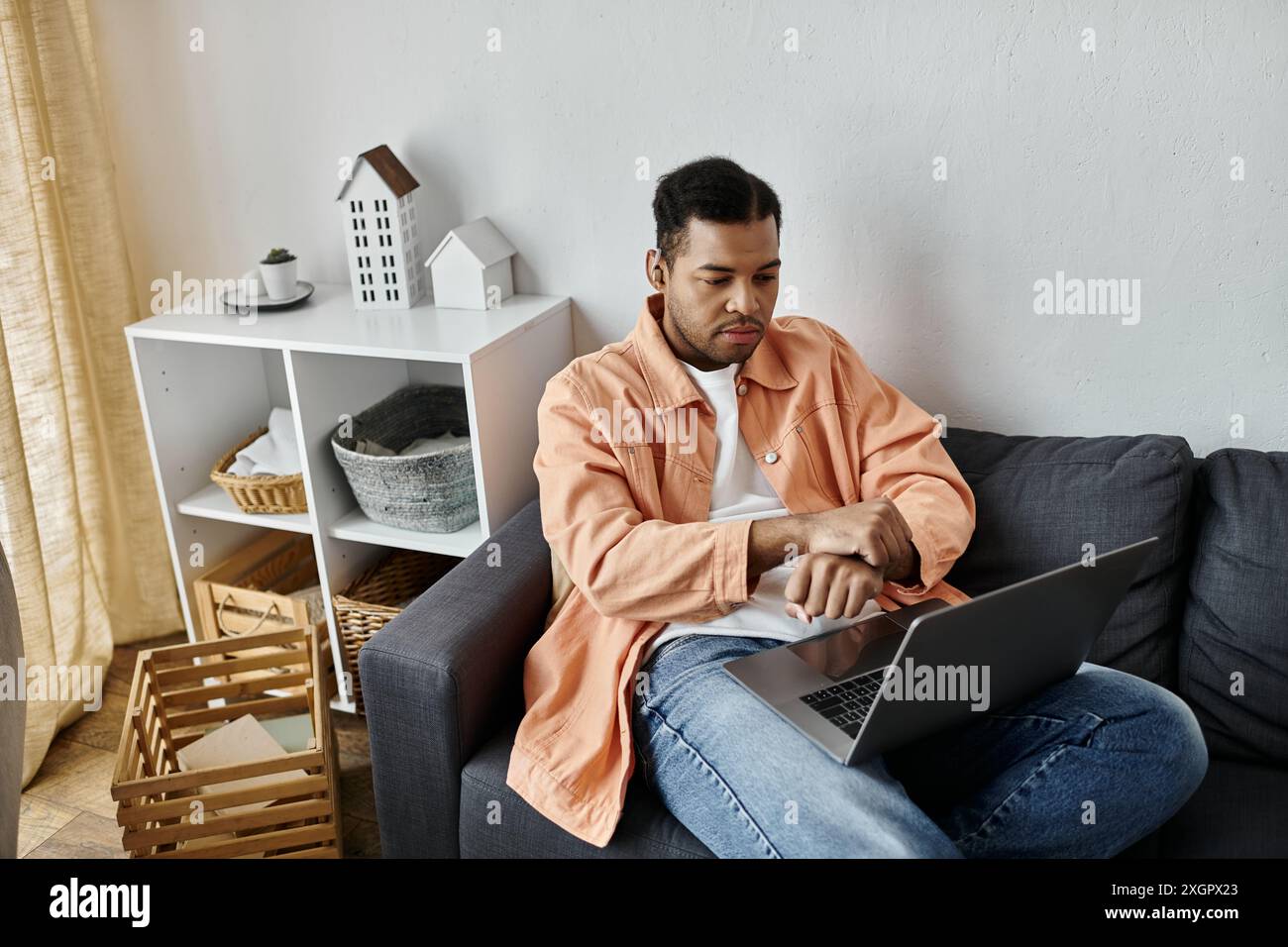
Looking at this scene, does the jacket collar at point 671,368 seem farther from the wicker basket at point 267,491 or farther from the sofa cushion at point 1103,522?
the wicker basket at point 267,491

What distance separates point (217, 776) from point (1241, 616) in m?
1.54

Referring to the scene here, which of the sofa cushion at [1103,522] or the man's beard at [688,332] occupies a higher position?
the man's beard at [688,332]

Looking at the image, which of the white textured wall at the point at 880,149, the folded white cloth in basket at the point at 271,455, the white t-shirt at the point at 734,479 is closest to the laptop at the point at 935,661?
the white t-shirt at the point at 734,479

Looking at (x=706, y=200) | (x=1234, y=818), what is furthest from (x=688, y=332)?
(x=1234, y=818)

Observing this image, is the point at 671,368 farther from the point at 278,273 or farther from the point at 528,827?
the point at 278,273

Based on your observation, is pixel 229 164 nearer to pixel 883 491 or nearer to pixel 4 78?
pixel 4 78

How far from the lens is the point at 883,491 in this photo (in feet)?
5.53

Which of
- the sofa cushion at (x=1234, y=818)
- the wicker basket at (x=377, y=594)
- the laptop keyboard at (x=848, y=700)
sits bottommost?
the sofa cushion at (x=1234, y=818)

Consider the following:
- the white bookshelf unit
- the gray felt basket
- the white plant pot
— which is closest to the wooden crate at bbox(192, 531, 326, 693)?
the white bookshelf unit

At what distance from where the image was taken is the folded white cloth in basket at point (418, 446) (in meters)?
2.11

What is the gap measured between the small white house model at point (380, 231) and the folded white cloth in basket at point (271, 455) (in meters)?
0.34
